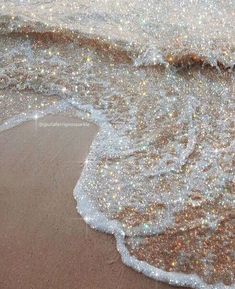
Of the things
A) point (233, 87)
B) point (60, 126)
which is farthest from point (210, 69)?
point (60, 126)

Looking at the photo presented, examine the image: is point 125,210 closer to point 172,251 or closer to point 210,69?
point 172,251

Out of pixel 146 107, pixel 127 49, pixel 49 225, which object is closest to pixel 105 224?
pixel 49 225

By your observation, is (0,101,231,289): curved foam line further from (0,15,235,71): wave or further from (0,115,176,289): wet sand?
(0,15,235,71): wave

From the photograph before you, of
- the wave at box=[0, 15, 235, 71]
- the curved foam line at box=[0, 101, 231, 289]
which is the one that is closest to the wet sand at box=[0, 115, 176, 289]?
the curved foam line at box=[0, 101, 231, 289]

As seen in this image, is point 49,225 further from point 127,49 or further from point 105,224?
point 127,49

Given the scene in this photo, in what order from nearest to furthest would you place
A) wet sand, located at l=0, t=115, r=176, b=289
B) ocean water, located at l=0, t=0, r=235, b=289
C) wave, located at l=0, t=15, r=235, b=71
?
wet sand, located at l=0, t=115, r=176, b=289
ocean water, located at l=0, t=0, r=235, b=289
wave, located at l=0, t=15, r=235, b=71

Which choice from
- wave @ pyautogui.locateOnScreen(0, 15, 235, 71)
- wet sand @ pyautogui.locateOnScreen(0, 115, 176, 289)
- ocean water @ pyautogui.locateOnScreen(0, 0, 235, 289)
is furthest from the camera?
wave @ pyautogui.locateOnScreen(0, 15, 235, 71)

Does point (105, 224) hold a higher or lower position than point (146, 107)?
lower
